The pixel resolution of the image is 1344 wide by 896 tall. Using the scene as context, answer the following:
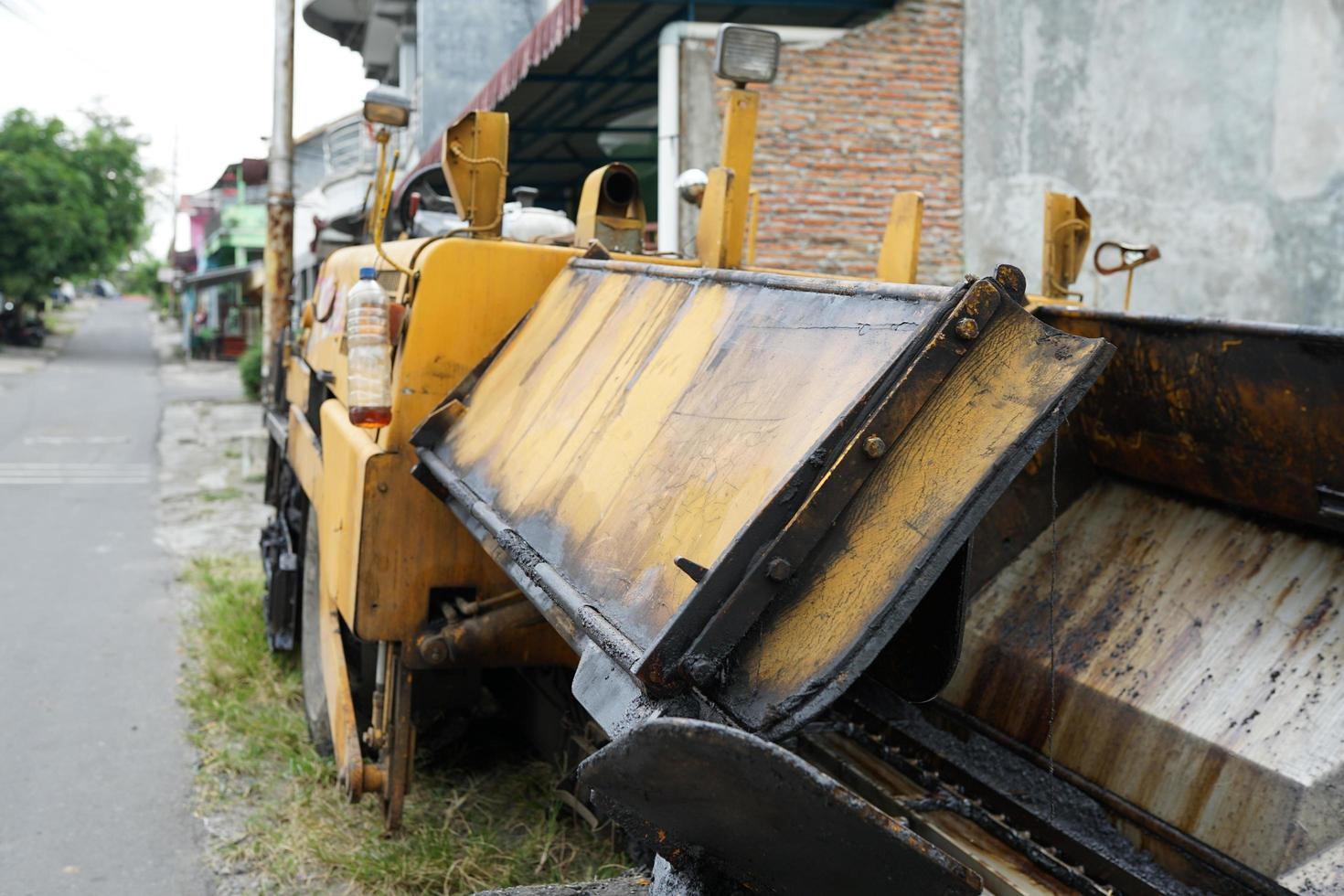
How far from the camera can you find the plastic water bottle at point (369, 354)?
363 cm

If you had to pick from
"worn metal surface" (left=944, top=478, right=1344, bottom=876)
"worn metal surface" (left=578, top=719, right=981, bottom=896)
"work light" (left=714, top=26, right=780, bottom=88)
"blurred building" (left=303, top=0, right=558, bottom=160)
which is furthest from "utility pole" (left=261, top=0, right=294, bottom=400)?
"worn metal surface" (left=578, top=719, right=981, bottom=896)

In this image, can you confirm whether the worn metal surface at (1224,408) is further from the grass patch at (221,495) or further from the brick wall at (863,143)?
the grass patch at (221,495)

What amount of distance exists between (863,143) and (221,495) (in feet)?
20.8

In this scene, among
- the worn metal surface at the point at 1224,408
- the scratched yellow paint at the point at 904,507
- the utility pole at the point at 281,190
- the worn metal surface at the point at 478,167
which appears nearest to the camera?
the scratched yellow paint at the point at 904,507

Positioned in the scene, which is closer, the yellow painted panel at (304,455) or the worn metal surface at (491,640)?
the worn metal surface at (491,640)

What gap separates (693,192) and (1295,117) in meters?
7.22

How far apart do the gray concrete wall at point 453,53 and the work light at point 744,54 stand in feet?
42.7

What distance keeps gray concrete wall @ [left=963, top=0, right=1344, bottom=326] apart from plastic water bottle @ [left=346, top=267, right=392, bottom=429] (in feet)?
21.1

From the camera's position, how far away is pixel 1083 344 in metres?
1.83

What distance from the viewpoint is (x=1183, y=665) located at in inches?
120

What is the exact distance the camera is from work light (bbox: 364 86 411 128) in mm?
4273

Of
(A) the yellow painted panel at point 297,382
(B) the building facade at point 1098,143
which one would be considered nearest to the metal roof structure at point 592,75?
(B) the building facade at point 1098,143

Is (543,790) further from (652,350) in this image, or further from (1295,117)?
(1295,117)

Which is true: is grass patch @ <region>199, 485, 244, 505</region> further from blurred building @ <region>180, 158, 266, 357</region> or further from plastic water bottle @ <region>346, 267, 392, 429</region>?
blurred building @ <region>180, 158, 266, 357</region>
